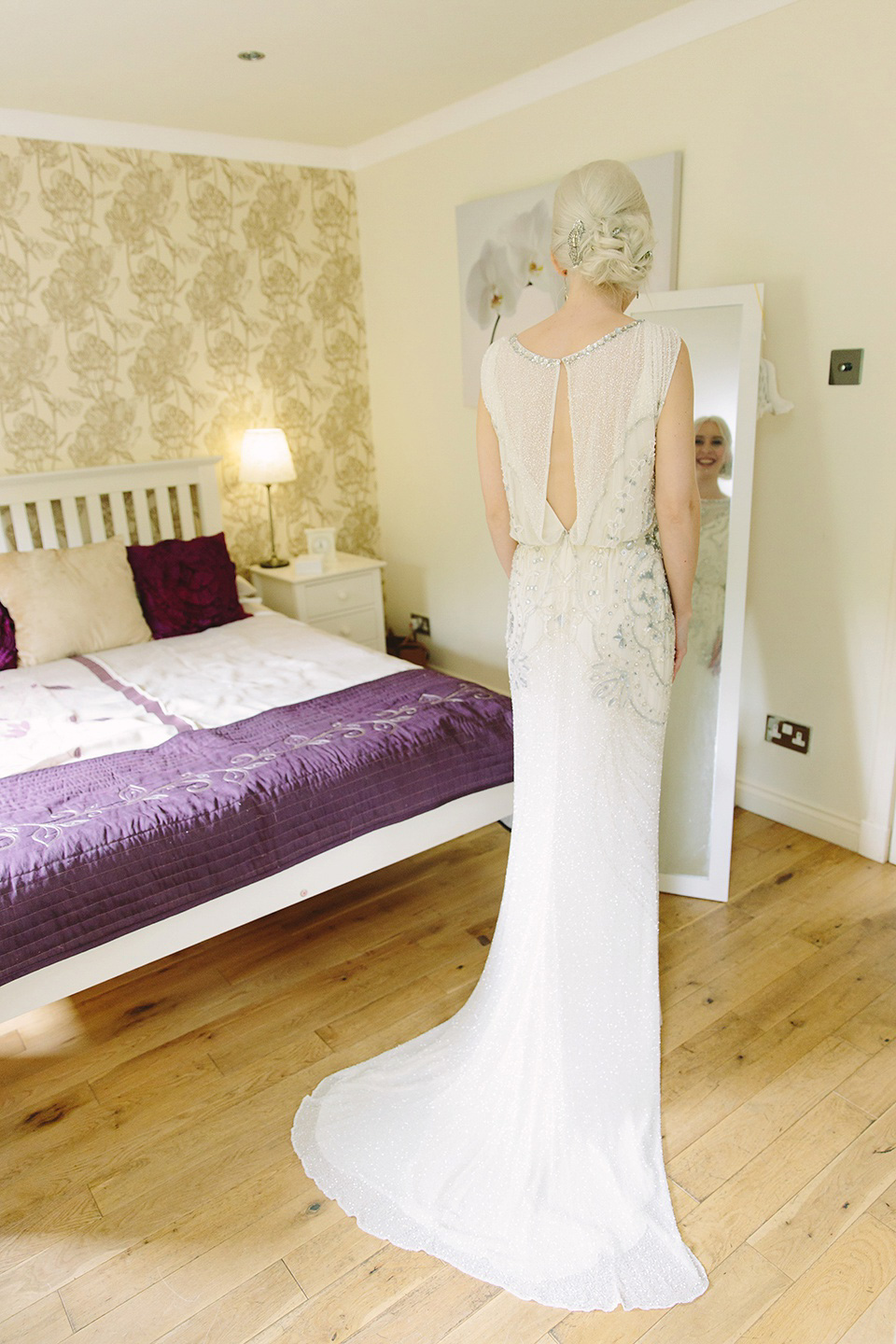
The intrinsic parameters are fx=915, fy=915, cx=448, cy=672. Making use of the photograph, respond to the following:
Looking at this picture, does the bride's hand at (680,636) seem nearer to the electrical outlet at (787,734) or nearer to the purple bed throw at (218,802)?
the purple bed throw at (218,802)

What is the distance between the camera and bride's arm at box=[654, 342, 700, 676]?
5.26 ft

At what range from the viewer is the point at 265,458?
390cm

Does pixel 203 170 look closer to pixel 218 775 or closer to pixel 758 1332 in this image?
pixel 218 775

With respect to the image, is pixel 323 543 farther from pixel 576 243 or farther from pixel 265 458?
pixel 576 243

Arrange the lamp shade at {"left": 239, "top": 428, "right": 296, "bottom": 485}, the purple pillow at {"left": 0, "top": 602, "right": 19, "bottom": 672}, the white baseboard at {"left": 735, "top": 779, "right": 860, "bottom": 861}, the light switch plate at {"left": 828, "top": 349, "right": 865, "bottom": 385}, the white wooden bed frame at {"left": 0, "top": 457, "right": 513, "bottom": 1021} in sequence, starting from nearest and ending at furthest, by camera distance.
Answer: the white wooden bed frame at {"left": 0, "top": 457, "right": 513, "bottom": 1021} → the light switch plate at {"left": 828, "top": 349, "right": 865, "bottom": 385} → the white baseboard at {"left": 735, "top": 779, "right": 860, "bottom": 861} → the purple pillow at {"left": 0, "top": 602, "right": 19, "bottom": 672} → the lamp shade at {"left": 239, "top": 428, "right": 296, "bottom": 485}

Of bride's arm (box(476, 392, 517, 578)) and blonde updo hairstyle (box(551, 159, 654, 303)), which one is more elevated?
blonde updo hairstyle (box(551, 159, 654, 303))

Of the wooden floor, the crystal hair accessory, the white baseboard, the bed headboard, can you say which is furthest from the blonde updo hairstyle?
the bed headboard

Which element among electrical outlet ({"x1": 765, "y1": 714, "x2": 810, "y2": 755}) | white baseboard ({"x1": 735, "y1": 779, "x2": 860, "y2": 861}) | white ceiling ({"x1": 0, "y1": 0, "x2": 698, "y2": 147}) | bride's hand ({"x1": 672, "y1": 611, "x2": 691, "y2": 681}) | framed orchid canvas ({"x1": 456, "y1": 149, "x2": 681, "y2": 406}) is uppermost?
white ceiling ({"x1": 0, "y1": 0, "x2": 698, "y2": 147})

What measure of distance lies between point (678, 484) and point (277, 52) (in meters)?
2.20

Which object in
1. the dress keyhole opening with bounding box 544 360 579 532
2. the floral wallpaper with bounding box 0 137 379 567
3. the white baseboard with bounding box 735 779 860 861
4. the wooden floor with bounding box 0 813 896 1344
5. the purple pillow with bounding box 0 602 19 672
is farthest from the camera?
the floral wallpaper with bounding box 0 137 379 567

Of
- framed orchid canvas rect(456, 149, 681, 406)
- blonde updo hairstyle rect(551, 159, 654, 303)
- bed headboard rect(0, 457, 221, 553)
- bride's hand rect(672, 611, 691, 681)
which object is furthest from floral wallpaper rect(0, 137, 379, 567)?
bride's hand rect(672, 611, 691, 681)

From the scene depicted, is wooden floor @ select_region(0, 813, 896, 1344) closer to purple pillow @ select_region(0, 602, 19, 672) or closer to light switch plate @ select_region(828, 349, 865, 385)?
purple pillow @ select_region(0, 602, 19, 672)

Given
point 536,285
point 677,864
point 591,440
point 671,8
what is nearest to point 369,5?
point 671,8

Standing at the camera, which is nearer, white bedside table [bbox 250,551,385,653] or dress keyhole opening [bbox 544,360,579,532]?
dress keyhole opening [bbox 544,360,579,532]
